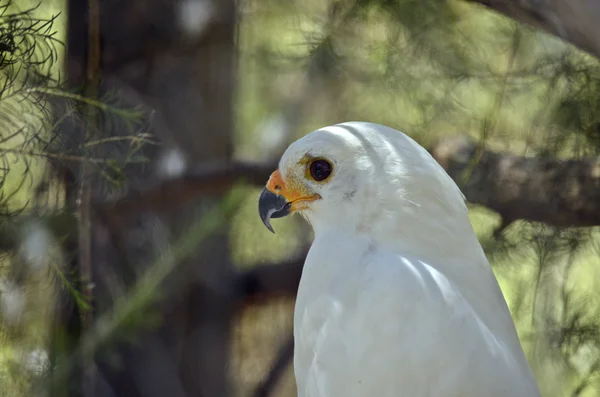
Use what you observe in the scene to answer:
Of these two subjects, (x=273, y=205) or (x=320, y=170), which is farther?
(x=273, y=205)

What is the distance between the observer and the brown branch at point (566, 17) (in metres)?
2.17

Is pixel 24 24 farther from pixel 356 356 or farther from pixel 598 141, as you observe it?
pixel 598 141

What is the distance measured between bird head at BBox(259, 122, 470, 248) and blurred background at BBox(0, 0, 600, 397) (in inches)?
24.6

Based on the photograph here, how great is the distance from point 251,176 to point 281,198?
105 cm

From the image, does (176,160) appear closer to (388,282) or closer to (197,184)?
(197,184)

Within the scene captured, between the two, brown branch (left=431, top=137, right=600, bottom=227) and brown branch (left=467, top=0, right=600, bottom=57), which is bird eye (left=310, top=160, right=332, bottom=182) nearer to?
brown branch (left=467, top=0, right=600, bottom=57)

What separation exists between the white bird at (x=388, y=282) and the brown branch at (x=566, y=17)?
62cm

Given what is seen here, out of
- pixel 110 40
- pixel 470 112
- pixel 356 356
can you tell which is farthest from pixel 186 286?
pixel 356 356

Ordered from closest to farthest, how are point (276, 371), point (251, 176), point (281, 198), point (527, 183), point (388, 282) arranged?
point (388, 282) → point (281, 198) → point (527, 183) → point (251, 176) → point (276, 371)

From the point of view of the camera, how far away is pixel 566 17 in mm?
2221

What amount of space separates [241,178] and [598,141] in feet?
4.58

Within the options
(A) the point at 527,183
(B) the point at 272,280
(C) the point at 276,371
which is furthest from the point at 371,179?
(C) the point at 276,371

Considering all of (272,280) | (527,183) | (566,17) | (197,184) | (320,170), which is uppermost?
(566,17)

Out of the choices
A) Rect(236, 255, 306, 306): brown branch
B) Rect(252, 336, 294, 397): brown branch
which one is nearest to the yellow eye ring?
Rect(236, 255, 306, 306): brown branch
